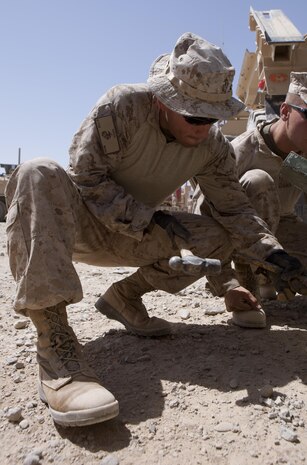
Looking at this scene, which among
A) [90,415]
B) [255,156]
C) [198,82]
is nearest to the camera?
[90,415]

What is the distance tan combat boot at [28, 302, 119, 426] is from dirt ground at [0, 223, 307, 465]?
3.4 inches

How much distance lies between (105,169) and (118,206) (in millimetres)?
178

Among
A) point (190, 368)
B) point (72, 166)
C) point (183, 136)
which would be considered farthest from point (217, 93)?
point (190, 368)

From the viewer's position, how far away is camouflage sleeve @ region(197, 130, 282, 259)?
2.28m

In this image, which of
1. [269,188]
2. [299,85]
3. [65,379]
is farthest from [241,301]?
[299,85]

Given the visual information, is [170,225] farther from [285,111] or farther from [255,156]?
[285,111]

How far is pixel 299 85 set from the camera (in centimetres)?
264

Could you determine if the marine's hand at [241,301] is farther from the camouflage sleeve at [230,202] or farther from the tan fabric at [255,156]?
the tan fabric at [255,156]

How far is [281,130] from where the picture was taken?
2.73 metres

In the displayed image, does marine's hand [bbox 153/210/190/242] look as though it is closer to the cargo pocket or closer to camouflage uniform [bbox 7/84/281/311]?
camouflage uniform [bbox 7/84/281/311]

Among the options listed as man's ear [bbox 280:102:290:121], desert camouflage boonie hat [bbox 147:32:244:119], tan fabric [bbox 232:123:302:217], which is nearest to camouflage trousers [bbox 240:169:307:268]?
tan fabric [bbox 232:123:302:217]

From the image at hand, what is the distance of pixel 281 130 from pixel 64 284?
5.46 feet

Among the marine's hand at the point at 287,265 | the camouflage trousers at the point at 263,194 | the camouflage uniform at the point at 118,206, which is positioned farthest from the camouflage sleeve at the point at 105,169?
the camouflage trousers at the point at 263,194

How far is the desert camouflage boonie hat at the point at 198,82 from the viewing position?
1935mm
